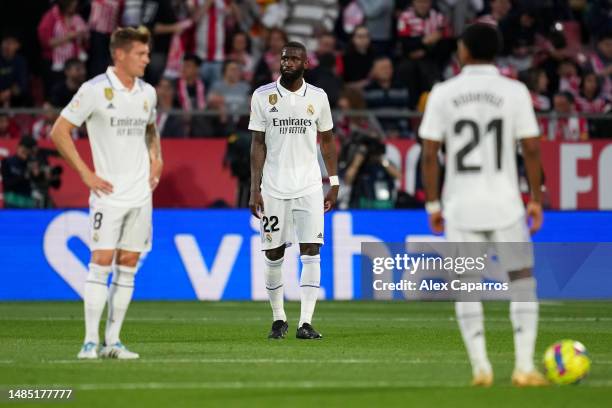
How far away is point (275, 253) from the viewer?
12375 mm

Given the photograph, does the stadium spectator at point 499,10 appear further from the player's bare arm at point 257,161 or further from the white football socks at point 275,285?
the white football socks at point 275,285

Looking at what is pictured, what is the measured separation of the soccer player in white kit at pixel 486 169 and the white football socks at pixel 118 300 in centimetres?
282

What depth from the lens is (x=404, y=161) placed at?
19.1 m

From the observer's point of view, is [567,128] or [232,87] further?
[232,87]

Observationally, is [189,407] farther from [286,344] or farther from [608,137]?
[608,137]

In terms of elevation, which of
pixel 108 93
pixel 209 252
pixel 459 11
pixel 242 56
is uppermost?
pixel 459 11

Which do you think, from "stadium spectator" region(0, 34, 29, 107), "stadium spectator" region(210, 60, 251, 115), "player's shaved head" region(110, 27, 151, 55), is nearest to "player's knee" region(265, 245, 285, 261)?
"player's shaved head" region(110, 27, 151, 55)

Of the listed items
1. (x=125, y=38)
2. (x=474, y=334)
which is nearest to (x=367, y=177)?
(x=125, y=38)

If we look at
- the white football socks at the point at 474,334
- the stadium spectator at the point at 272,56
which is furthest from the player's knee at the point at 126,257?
the stadium spectator at the point at 272,56

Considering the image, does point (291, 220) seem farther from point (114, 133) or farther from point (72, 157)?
point (72, 157)

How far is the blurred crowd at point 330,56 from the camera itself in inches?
753

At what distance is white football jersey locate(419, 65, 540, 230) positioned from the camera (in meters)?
8.38

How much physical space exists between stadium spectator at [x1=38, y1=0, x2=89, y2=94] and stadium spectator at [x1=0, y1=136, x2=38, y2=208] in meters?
2.87

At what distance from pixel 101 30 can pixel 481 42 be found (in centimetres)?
1323
